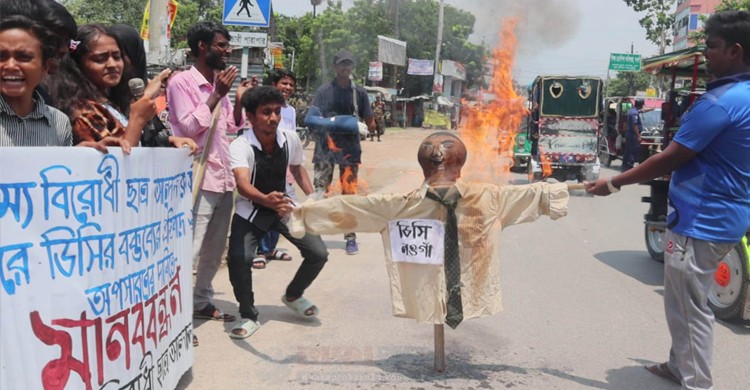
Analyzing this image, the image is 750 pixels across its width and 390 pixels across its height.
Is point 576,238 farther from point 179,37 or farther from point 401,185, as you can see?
point 179,37

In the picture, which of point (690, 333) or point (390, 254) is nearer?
point (690, 333)

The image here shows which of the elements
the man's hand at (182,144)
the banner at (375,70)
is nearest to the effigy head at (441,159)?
the man's hand at (182,144)

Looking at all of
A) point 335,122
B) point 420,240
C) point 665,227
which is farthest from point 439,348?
point 335,122

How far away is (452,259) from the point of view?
145 inches

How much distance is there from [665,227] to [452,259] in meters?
2.76

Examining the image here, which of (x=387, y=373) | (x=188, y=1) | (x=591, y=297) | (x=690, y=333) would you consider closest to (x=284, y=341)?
(x=387, y=373)

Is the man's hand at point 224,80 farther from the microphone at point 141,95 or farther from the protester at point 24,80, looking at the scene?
the protester at point 24,80

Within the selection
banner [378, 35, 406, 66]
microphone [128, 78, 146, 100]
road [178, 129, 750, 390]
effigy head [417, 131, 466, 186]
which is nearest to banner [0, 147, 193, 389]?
microphone [128, 78, 146, 100]

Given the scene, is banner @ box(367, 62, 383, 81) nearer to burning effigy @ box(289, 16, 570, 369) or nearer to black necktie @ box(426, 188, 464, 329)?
burning effigy @ box(289, 16, 570, 369)

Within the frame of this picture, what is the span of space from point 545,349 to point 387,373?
118cm

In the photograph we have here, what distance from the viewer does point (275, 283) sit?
5938mm

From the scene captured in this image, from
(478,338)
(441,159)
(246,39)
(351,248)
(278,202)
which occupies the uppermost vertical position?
(246,39)

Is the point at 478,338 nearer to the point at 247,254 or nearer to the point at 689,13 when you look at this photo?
the point at 247,254

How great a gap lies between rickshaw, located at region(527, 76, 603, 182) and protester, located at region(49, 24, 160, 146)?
1123 cm
